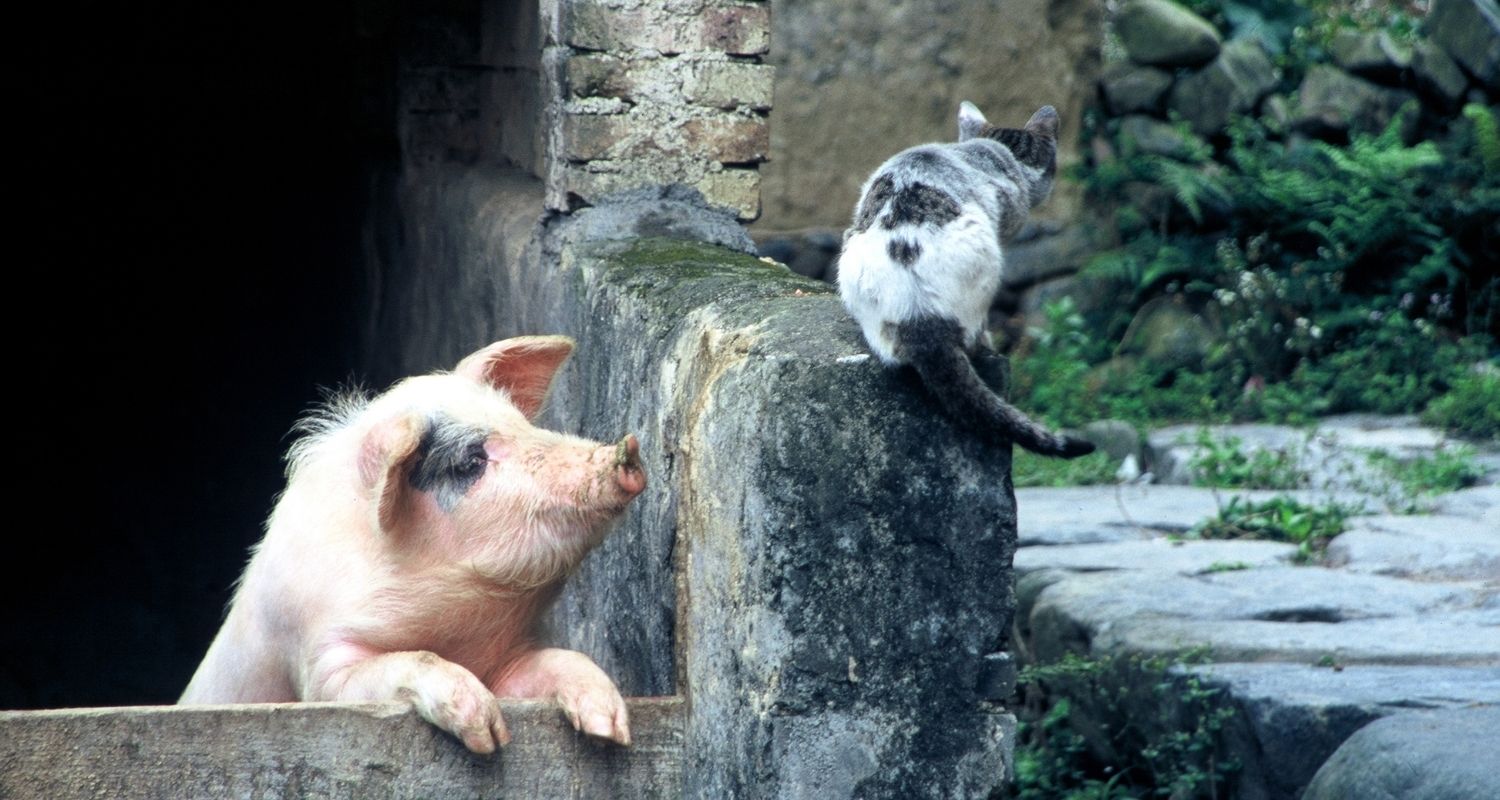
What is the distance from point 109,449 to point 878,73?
15.4 ft

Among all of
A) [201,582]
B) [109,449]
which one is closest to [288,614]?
[201,582]

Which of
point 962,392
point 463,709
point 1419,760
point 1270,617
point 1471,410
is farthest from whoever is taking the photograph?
point 1471,410

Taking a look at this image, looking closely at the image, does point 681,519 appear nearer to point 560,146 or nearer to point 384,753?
point 384,753

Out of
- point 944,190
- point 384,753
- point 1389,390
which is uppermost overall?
point 944,190

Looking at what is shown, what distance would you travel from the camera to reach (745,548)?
2395mm

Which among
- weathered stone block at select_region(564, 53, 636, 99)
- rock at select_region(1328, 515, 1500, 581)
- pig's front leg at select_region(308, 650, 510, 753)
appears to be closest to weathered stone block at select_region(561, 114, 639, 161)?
weathered stone block at select_region(564, 53, 636, 99)

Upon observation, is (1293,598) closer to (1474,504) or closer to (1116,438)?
(1474,504)

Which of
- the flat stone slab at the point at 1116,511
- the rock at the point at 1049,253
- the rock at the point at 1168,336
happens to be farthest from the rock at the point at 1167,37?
the flat stone slab at the point at 1116,511

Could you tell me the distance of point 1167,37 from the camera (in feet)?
31.7

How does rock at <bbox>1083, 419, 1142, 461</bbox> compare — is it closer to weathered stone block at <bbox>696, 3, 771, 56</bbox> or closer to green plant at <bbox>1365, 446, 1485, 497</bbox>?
green plant at <bbox>1365, 446, 1485, 497</bbox>

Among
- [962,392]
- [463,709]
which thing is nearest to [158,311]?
[463,709]

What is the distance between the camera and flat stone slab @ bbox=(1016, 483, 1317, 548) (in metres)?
6.38

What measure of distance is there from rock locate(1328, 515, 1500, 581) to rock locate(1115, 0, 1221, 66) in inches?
168

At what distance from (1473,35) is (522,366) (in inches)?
311
